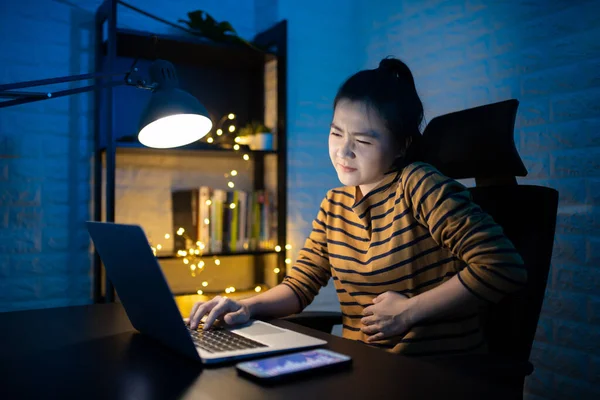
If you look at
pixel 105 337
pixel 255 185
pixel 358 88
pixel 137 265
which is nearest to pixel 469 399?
pixel 137 265

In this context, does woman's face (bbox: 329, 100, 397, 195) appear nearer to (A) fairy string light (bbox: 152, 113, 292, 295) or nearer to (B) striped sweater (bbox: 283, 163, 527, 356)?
(B) striped sweater (bbox: 283, 163, 527, 356)

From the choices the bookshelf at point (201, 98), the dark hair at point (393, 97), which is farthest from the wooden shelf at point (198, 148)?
the dark hair at point (393, 97)

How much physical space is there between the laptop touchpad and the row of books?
1490 millimetres

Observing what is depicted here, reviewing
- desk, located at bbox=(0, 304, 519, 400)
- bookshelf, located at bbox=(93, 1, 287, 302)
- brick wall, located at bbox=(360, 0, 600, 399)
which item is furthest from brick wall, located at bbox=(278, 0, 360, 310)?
desk, located at bbox=(0, 304, 519, 400)

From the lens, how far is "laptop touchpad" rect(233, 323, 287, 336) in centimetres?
106

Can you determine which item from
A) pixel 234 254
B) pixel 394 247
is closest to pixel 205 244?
pixel 234 254

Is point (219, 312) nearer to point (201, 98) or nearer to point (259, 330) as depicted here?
point (259, 330)

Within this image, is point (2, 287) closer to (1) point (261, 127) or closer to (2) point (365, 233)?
(1) point (261, 127)

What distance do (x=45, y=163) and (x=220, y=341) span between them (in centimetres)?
180

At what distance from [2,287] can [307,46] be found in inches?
69.3

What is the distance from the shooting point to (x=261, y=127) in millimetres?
2713

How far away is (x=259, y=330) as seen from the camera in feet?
3.58

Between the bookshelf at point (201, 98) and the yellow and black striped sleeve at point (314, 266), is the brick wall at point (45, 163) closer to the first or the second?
the bookshelf at point (201, 98)

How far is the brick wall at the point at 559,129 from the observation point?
1.81m
